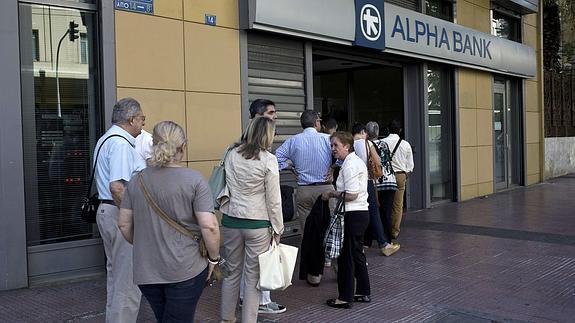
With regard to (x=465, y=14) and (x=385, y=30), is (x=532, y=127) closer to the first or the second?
(x=465, y=14)

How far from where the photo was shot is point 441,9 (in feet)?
41.0

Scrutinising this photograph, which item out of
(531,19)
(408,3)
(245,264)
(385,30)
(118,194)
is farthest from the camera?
(531,19)

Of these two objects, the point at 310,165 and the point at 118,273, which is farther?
the point at 310,165

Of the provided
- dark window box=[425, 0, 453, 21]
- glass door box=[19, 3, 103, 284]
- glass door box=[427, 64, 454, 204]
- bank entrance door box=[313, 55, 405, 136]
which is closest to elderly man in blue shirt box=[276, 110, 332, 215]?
glass door box=[19, 3, 103, 284]

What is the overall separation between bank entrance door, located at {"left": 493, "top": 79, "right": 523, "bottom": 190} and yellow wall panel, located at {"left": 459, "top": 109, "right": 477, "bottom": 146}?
1.32 meters

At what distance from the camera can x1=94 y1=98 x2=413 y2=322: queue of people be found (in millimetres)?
3166

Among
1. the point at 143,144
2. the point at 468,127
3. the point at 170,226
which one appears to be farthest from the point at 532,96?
the point at 170,226

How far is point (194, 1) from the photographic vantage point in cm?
730

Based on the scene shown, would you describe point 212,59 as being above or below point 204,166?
above

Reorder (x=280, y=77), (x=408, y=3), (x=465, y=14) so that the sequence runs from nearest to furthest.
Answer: (x=280, y=77)
(x=408, y=3)
(x=465, y=14)

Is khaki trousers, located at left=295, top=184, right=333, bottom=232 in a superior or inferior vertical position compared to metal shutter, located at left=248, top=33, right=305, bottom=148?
inferior

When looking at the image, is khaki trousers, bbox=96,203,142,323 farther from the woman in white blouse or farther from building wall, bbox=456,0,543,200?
building wall, bbox=456,0,543,200

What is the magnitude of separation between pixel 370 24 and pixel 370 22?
0.03m

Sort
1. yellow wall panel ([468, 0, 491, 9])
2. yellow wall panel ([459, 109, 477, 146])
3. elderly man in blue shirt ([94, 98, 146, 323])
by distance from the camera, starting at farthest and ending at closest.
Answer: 1. yellow wall panel ([468, 0, 491, 9])
2. yellow wall panel ([459, 109, 477, 146])
3. elderly man in blue shirt ([94, 98, 146, 323])
